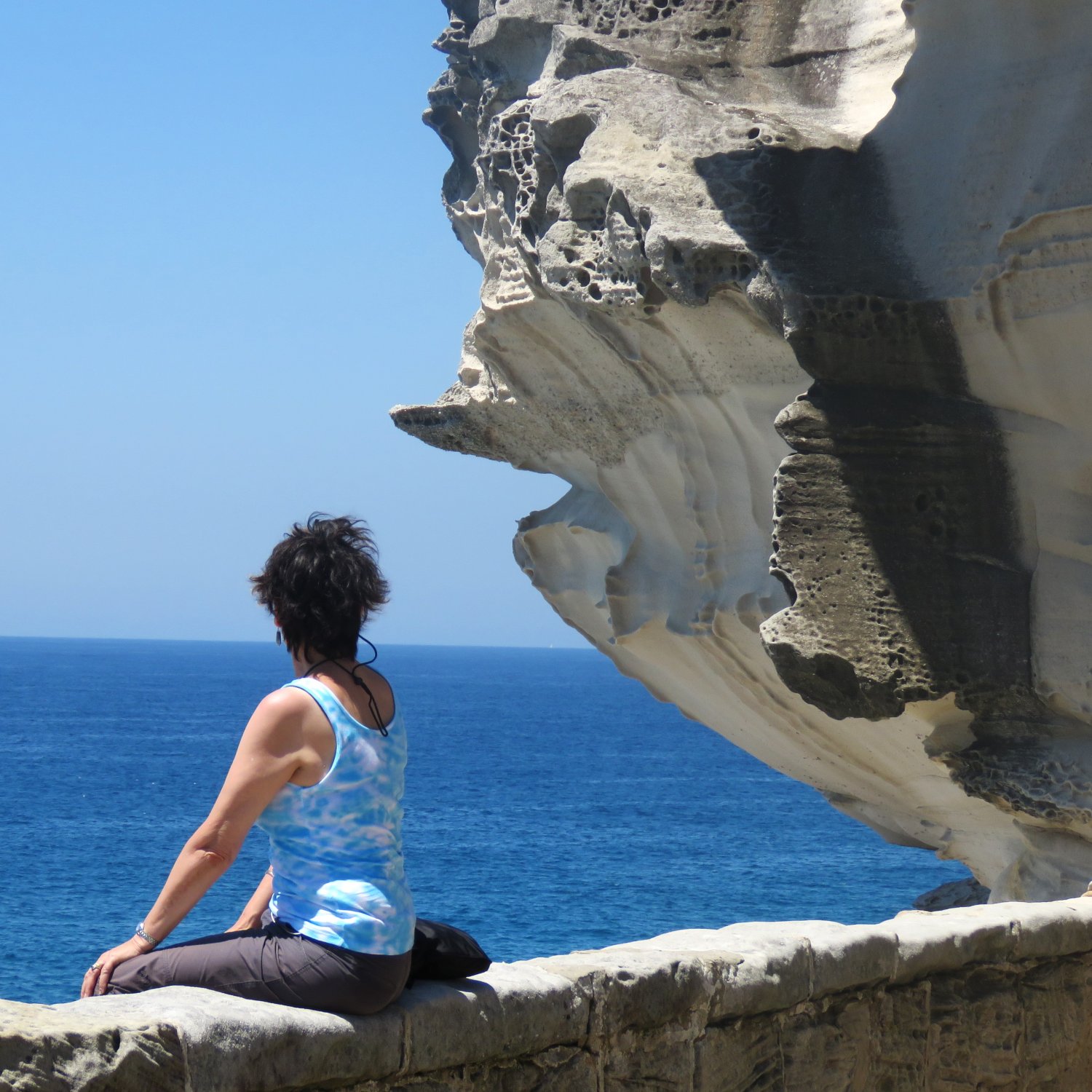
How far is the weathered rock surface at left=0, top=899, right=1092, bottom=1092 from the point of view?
2.20 metres

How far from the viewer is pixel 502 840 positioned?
35219mm

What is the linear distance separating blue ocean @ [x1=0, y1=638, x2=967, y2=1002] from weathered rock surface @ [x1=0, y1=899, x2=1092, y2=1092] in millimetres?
17037

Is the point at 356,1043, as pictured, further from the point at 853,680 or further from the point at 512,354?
the point at 512,354

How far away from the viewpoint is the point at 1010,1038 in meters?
3.87

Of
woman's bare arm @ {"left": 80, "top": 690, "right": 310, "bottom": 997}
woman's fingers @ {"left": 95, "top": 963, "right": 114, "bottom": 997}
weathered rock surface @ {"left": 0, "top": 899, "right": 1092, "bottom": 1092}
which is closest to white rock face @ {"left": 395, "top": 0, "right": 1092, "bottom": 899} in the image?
weathered rock surface @ {"left": 0, "top": 899, "right": 1092, "bottom": 1092}

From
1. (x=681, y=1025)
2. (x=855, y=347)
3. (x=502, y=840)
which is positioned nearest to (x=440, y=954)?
(x=681, y=1025)

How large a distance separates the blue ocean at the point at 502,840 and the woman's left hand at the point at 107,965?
19.0 meters

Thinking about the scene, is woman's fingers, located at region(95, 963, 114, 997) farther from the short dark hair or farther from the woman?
the short dark hair

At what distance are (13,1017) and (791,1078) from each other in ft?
6.20

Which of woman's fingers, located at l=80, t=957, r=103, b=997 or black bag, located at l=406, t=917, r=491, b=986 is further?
black bag, located at l=406, t=917, r=491, b=986

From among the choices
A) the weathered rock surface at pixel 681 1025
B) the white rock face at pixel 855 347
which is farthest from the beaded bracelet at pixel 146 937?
the white rock face at pixel 855 347

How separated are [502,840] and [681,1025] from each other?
32.7 m

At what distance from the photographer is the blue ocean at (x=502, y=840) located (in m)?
26.5

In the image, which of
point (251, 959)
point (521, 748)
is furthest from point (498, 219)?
point (521, 748)
